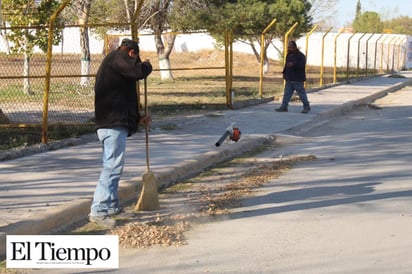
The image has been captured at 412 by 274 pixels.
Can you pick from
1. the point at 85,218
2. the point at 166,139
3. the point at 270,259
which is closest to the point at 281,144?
the point at 166,139

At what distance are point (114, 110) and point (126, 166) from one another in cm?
291

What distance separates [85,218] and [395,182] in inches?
160

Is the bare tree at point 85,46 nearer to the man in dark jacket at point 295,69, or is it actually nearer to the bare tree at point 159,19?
the bare tree at point 159,19

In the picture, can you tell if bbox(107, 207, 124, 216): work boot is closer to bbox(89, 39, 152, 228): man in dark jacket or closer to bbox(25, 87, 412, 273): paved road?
bbox(89, 39, 152, 228): man in dark jacket

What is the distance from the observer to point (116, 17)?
28609mm

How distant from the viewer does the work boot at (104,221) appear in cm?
688

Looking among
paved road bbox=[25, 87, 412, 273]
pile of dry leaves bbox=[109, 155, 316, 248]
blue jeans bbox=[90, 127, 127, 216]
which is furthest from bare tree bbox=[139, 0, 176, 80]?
blue jeans bbox=[90, 127, 127, 216]

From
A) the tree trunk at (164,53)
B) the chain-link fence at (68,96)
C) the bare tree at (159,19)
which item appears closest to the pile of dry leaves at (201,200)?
the chain-link fence at (68,96)

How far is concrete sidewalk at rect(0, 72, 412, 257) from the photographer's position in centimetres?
706

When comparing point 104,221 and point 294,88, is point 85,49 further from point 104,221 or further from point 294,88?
point 104,221

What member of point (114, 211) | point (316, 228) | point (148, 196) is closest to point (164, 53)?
point (148, 196)

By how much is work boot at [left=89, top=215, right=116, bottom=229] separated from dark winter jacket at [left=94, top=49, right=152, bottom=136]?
896 millimetres

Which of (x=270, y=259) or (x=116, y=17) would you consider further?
(x=116, y=17)

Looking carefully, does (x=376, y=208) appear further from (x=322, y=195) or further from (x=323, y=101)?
(x=323, y=101)
